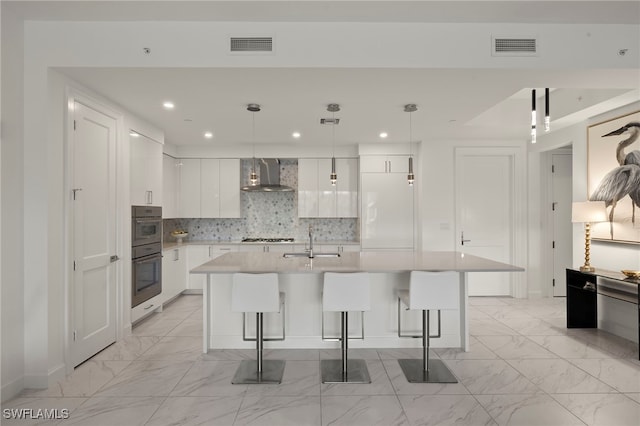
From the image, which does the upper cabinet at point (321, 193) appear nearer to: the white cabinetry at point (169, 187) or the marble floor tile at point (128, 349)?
the white cabinetry at point (169, 187)

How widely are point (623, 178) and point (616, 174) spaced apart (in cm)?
10

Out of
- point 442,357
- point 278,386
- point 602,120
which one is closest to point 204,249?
point 278,386

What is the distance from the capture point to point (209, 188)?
5.83 m

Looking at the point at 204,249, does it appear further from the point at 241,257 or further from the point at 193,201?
the point at 241,257

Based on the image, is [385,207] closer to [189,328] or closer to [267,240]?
[267,240]

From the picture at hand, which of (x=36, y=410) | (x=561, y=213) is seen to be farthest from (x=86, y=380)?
(x=561, y=213)

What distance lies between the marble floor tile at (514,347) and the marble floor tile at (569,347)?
0.10 meters

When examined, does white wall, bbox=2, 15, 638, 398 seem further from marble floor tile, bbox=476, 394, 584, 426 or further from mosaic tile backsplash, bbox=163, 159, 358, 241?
mosaic tile backsplash, bbox=163, 159, 358, 241

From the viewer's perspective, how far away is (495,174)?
17.2 ft

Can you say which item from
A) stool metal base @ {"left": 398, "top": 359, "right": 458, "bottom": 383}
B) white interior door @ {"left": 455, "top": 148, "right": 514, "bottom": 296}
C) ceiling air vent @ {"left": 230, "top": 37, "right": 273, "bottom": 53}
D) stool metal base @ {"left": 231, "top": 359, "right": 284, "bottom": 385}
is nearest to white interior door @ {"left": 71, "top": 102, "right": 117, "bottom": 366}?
stool metal base @ {"left": 231, "top": 359, "right": 284, "bottom": 385}

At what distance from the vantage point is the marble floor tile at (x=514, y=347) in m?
3.23

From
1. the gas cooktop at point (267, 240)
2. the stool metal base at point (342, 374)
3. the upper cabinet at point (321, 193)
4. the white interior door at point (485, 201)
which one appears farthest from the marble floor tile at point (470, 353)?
the gas cooktop at point (267, 240)

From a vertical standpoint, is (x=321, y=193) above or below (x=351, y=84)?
below

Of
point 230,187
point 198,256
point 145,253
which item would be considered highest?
point 230,187
